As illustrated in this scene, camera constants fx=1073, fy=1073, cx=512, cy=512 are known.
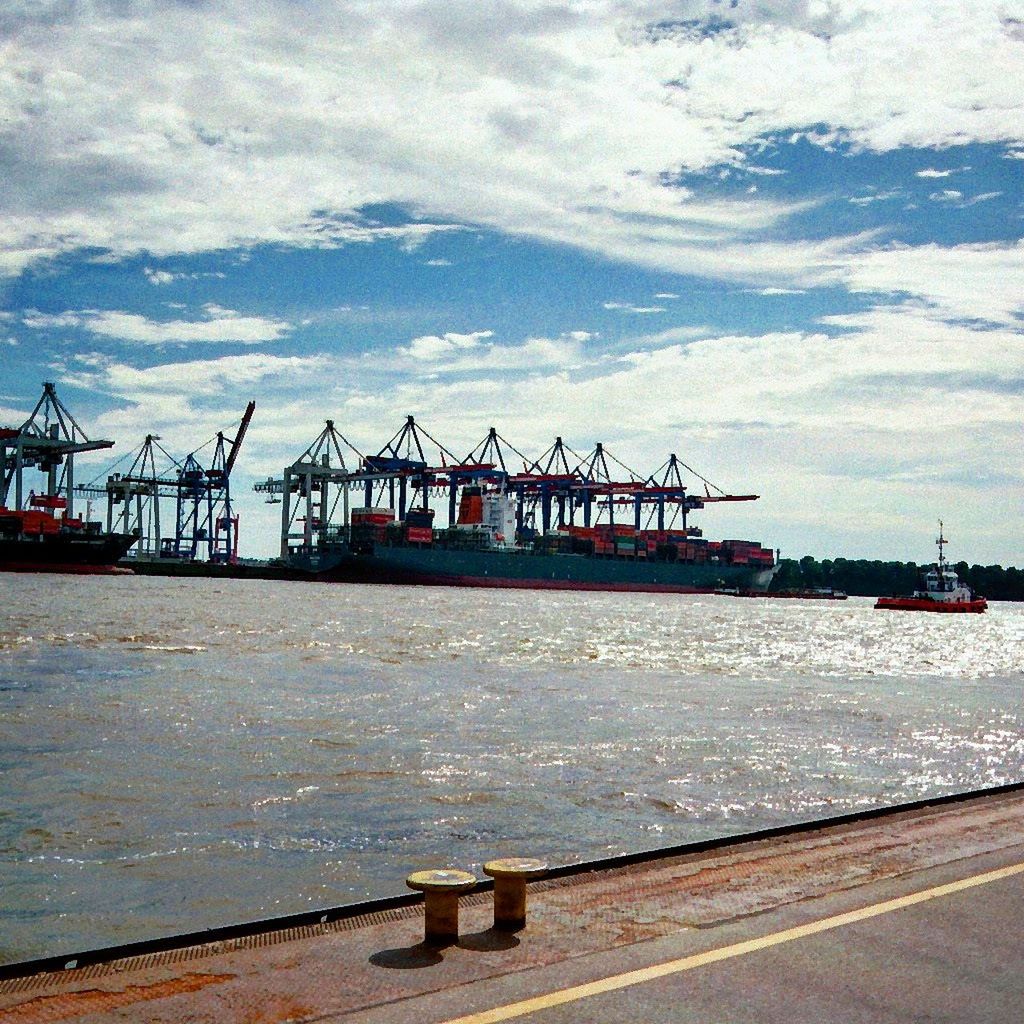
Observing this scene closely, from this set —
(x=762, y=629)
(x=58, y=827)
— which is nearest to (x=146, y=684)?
(x=58, y=827)

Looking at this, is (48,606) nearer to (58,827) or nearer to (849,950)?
(58,827)

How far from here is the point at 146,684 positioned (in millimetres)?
24375

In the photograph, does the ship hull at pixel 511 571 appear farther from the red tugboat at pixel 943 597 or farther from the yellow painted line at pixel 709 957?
the yellow painted line at pixel 709 957

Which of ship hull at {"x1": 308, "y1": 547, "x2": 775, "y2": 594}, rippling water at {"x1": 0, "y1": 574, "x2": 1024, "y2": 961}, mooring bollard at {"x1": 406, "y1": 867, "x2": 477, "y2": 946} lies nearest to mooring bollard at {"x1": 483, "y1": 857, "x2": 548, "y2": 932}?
mooring bollard at {"x1": 406, "y1": 867, "x2": 477, "y2": 946}

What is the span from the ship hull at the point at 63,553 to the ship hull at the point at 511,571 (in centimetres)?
2625

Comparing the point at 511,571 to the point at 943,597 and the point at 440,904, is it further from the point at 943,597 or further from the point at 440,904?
the point at 440,904

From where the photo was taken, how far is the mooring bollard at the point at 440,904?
6219 millimetres

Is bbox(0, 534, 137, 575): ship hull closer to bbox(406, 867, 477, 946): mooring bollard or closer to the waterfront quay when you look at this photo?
the waterfront quay

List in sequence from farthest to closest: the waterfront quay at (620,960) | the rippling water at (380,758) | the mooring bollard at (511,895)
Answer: the rippling water at (380,758) → the mooring bollard at (511,895) → the waterfront quay at (620,960)

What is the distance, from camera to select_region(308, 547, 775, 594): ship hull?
12825cm

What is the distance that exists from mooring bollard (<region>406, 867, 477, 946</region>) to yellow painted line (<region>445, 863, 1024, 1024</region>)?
1.06 m

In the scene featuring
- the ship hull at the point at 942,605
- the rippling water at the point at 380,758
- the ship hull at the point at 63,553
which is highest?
the ship hull at the point at 63,553

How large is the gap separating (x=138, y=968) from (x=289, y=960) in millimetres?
853

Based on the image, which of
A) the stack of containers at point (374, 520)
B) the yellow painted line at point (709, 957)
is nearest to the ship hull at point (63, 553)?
the stack of containers at point (374, 520)
